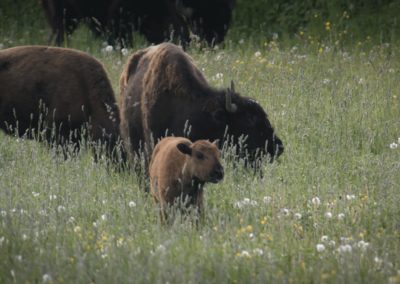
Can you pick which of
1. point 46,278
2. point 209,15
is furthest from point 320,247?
point 209,15

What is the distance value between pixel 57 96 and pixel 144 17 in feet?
22.3

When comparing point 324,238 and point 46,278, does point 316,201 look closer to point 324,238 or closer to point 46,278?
point 324,238

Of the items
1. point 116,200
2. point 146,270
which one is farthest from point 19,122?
point 146,270

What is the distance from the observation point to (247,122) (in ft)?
32.0

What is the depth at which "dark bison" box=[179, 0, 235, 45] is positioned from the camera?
17516 mm

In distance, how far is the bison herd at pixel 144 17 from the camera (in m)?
17.2

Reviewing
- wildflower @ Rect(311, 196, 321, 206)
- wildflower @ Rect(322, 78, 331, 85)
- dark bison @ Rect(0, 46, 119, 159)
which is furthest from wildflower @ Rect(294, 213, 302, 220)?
wildflower @ Rect(322, 78, 331, 85)

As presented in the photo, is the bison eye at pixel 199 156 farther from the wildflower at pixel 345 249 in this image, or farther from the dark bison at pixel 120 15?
the dark bison at pixel 120 15

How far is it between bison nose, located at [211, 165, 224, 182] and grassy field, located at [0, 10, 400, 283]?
0.29 metres

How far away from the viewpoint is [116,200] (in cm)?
858

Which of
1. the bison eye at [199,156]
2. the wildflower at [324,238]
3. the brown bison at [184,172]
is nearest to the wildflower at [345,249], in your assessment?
the wildflower at [324,238]

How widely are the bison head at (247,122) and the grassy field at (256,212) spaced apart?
0.30 metres

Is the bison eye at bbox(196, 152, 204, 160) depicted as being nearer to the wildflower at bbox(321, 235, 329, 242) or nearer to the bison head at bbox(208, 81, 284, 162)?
the wildflower at bbox(321, 235, 329, 242)

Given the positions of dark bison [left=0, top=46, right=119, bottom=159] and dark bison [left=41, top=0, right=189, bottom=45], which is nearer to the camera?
dark bison [left=0, top=46, right=119, bottom=159]
